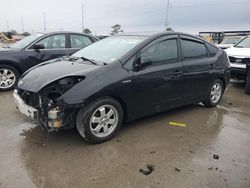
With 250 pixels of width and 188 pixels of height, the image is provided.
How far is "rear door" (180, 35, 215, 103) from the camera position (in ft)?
15.7

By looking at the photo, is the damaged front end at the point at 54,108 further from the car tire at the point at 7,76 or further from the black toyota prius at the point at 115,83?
the car tire at the point at 7,76

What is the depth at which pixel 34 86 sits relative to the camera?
3559 millimetres

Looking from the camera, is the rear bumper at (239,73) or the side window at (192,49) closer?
the side window at (192,49)

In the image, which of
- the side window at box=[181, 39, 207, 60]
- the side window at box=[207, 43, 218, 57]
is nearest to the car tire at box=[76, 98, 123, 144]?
the side window at box=[181, 39, 207, 60]

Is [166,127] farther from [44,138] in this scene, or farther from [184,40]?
[44,138]

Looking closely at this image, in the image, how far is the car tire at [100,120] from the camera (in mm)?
3494

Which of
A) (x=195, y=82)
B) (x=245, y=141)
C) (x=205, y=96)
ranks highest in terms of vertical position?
(x=195, y=82)

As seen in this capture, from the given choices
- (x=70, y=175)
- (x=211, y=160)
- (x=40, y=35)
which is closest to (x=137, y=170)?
(x=70, y=175)

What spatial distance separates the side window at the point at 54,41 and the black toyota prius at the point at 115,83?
274 cm

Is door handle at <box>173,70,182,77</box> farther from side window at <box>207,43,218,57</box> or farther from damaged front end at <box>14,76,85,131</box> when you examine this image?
damaged front end at <box>14,76,85,131</box>

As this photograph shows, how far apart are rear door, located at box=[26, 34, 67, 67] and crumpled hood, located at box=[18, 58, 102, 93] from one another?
9.50 feet

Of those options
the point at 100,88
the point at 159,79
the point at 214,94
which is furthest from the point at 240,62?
the point at 100,88

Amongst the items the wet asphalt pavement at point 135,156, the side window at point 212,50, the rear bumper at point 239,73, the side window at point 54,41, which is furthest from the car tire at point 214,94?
the side window at point 54,41

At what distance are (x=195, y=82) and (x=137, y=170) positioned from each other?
256cm
